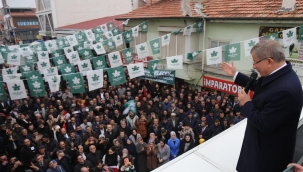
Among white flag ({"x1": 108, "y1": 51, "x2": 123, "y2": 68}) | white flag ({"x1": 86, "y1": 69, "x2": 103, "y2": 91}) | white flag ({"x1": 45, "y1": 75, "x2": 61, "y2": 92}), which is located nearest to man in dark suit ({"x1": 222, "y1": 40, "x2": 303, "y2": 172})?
white flag ({"x1": 86, "y1": 69, "x2": 103, "y2": 91})

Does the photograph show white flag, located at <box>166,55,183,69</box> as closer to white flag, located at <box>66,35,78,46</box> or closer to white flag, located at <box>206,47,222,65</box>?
white flag, located at <box>206,47,222,65</box>

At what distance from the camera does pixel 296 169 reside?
179cm

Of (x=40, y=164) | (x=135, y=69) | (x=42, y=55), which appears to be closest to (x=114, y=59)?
(x=135, y=69)

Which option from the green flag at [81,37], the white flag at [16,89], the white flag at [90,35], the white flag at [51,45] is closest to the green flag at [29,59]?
the white flag at [51,45]

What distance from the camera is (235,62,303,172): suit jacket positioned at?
169cm

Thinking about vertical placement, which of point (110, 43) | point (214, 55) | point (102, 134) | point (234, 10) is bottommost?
point (102, 134)

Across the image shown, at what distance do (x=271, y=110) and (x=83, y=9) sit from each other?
3056cm

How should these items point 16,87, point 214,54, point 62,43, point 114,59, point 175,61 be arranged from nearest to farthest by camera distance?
point 16,87 < point 214,54 < point 175,61 < point 114,59 < point 62,43

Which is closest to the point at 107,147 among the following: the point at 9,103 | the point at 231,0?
the point at 9,103

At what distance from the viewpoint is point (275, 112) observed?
1.68 meters

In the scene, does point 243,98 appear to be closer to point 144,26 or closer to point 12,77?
point 12,77

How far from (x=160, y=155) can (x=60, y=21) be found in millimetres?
25814

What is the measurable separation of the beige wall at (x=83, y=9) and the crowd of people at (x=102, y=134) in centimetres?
1935

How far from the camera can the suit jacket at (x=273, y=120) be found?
5.54ft
